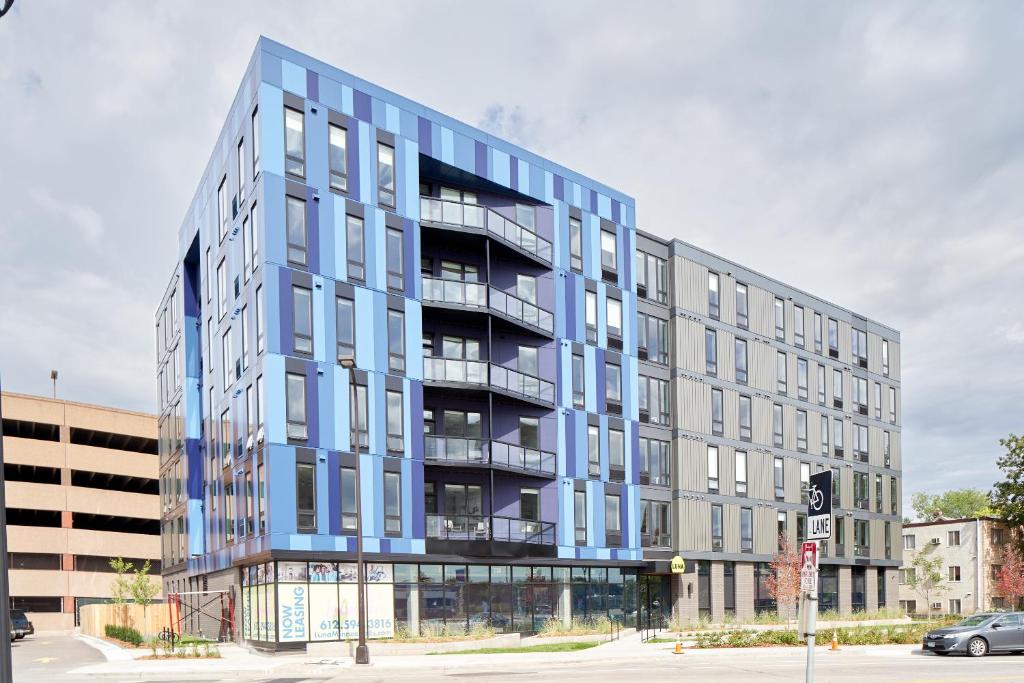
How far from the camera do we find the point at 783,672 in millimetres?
22719

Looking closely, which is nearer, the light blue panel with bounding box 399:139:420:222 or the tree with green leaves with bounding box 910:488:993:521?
the light blue panel with bounding box 399:139:420:222

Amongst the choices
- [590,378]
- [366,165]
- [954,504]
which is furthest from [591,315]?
[954,504]

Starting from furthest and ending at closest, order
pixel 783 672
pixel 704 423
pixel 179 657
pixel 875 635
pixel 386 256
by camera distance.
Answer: pixel 704 423 < pixel 386 256 < pixel 875 635 < pixel 179 657 < pixel 783 672

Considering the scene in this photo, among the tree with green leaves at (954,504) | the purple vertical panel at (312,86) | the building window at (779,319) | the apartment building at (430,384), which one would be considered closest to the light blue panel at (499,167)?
the apartment building at (430,384)

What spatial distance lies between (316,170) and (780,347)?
32.2 metres

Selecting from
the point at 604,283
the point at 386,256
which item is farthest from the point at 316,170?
the point at 604,283

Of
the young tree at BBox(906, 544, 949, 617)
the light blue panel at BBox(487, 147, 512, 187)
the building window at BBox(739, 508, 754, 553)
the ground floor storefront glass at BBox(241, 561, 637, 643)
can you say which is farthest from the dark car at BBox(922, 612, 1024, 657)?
the young tree at BBox(906, 544, 949, 617)

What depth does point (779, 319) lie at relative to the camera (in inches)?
2235

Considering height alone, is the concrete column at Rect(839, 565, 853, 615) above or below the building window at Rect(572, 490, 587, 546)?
below

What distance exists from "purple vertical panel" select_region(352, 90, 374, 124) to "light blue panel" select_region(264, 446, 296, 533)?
1308cm

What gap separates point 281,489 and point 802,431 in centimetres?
3519

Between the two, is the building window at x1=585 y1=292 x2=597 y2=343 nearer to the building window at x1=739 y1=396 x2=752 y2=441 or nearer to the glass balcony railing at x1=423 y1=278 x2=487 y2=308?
the glass balcony railing at x1=423 y1=278 x2=487 y2=308

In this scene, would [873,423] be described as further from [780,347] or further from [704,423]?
[704,423]

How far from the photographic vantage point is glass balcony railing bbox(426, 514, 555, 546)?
122 ft
